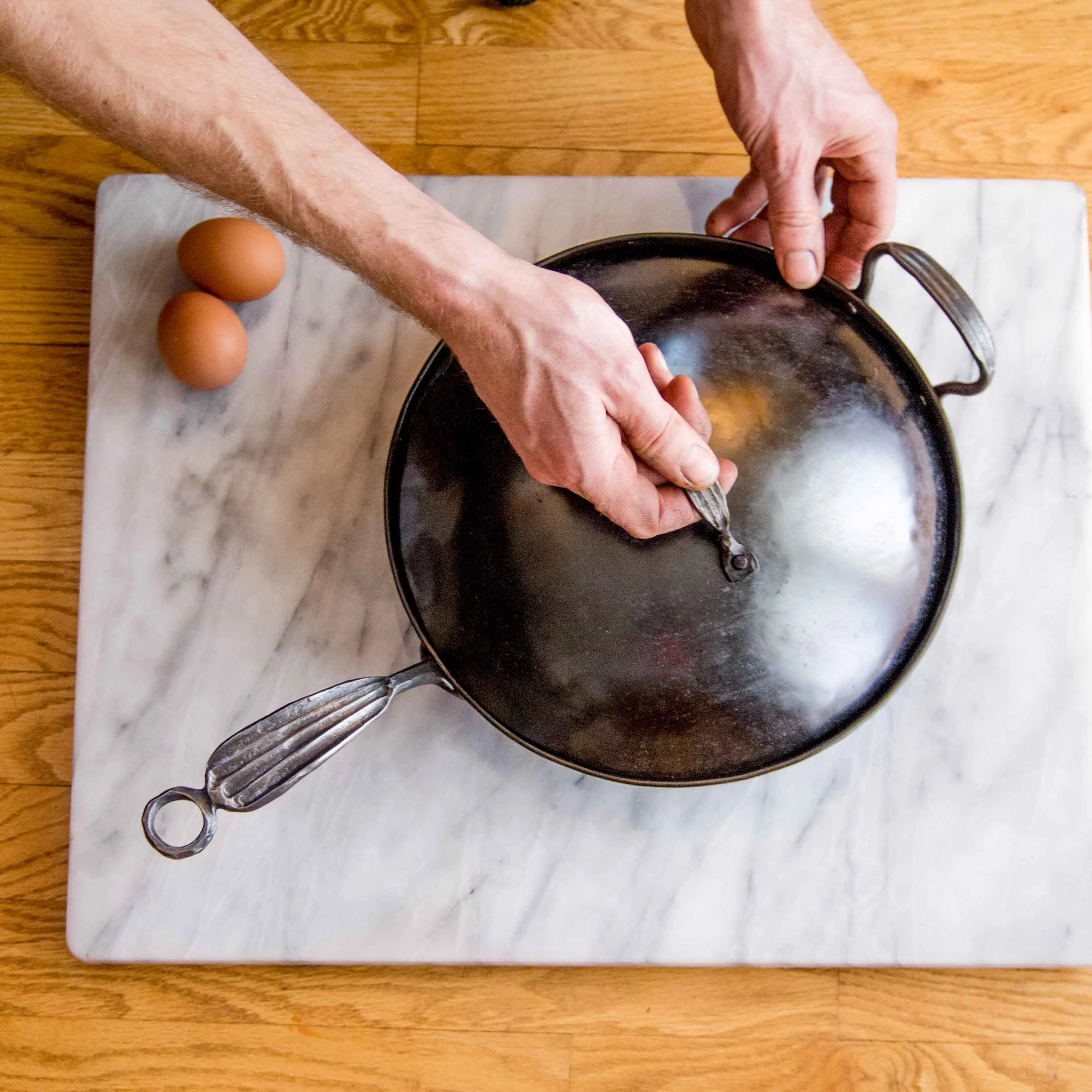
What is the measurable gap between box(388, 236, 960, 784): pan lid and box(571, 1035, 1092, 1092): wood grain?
0.40 meters

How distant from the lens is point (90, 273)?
1064 mm

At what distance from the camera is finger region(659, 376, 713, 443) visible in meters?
0.67

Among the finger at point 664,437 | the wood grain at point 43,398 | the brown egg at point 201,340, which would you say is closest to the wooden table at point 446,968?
the wood grain at point 43,398

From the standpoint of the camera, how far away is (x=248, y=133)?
2.24 feet

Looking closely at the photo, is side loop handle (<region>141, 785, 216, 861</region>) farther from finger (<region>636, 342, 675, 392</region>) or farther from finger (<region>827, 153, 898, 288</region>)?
finger (<region>827, 153, 898, 288</region>)

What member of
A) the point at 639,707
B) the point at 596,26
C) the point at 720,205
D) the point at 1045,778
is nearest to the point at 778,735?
the point at 639,707

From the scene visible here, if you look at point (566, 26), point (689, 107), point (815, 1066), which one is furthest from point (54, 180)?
point (815, 1066)

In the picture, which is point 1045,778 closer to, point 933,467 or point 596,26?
point 933,467

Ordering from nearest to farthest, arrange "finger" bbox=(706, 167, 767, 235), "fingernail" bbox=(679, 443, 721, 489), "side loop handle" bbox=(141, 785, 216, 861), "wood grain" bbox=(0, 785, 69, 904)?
"fingernail" bbox=(679, 443, 721, 489)
"side loop handle" bbox=(141, 785, 216, 861)
"finger" bbox=(706, 167, 767, 235)
"wood grain" bbox=(0, 785, 69, 904)

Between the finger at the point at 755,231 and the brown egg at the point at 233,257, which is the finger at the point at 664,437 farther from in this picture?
the brown egg at the point at 233,257

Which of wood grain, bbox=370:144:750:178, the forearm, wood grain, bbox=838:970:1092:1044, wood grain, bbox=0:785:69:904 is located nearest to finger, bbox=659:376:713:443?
the forearm

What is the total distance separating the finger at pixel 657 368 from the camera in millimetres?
688

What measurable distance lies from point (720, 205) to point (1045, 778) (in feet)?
2.02

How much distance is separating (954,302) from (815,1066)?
74cm
